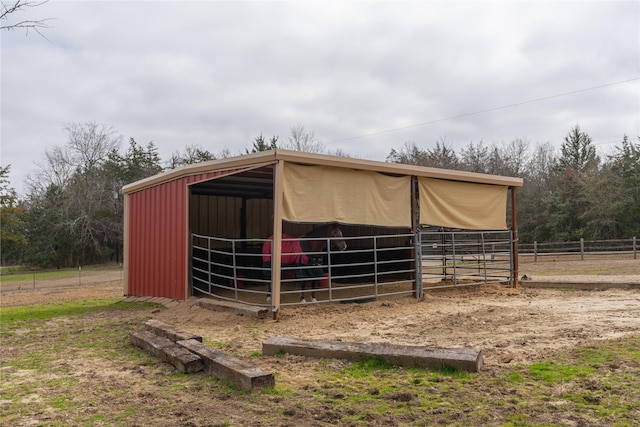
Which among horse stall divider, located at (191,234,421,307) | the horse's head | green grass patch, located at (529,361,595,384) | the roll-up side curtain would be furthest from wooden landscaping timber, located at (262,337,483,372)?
the roll-up side curtain

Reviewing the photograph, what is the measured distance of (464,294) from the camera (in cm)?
910

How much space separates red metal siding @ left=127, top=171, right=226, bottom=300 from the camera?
8.60 metres

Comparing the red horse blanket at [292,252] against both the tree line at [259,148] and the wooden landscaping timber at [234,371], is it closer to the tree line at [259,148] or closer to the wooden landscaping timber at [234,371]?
the wooden landscaping timber at [234,371]

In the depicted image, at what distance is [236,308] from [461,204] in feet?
16.5

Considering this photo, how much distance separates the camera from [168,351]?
459cm

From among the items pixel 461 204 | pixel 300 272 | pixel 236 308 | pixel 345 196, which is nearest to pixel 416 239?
pixel 461 204

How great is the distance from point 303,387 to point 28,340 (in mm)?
4432

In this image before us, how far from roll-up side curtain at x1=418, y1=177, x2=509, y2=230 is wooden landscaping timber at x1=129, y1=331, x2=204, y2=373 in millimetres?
5392

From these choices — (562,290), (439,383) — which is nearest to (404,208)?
(562,290)

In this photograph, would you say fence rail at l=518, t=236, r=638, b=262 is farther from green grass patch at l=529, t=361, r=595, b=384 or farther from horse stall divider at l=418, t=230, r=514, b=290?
green grass patch at l=529, t=361, r=595, b=384

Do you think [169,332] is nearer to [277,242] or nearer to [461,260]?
[277,242]

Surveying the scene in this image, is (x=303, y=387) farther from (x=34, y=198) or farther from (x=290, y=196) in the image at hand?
(x=34, y=198)

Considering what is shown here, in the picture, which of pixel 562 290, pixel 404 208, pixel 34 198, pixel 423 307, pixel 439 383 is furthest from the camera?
pixel 34 198

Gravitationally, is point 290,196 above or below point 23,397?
above
